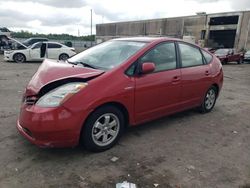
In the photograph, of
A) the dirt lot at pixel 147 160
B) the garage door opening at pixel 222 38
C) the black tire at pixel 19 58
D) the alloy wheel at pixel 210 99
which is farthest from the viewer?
the garage door opening at pixel 222 38

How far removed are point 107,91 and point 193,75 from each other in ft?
6.64

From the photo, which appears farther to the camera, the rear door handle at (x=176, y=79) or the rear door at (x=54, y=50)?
the rear door at (x=54, y=50)

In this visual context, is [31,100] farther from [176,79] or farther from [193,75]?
[193,75]

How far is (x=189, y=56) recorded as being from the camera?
4613mm

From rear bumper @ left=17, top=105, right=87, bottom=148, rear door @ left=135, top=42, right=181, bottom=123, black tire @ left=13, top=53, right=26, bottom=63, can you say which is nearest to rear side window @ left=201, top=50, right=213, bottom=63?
rear door @ left=135, top=42, right=181, bottom=123

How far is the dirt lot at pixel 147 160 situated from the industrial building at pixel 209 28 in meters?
34.1

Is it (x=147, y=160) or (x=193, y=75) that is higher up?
(x=193, y=75)

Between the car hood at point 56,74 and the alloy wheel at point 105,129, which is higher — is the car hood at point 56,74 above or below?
above

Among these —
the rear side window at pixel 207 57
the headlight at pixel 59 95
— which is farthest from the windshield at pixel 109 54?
the rear side window at pixel 207 57

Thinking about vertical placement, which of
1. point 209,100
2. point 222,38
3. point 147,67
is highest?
point 222,38

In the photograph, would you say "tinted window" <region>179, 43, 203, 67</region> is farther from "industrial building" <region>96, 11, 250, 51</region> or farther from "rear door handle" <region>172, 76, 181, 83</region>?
"industrial building" <region>96, 11, 250, 51</region>

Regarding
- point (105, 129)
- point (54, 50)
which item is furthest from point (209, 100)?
point (54, 50)

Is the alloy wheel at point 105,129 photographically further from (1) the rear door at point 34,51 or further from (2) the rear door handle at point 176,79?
(1) the rear door at point 34,51

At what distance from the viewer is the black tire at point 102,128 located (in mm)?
3141
